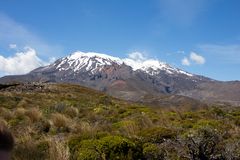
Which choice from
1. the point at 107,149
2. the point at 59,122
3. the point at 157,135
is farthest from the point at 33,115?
the point at 107,149

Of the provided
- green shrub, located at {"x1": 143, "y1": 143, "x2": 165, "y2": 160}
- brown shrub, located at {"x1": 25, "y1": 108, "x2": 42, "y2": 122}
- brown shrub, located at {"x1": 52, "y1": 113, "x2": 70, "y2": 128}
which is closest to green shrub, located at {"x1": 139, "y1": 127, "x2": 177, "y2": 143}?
green shrub, located at {"x1": 143, "y1": 143, "x2": 165, "y2": 160}

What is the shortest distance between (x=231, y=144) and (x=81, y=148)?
3454mm

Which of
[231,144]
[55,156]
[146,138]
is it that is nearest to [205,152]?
[231,144]

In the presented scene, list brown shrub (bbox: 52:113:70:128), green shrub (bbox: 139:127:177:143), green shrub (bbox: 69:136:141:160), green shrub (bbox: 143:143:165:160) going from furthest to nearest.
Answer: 1. brown shrub (bbox: 52:113:70:128)
2. green shrub (bbox: 139:127:177:143)
3. green shrub (bbox: 143:143:165:160)
4. green shrub (bbox: 69:136:141:160)

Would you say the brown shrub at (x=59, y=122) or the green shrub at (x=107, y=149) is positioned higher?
the brown shrub at (x=59, y=122)

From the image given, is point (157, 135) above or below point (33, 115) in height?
below

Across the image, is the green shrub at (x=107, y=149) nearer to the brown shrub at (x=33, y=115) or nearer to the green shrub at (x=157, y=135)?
the green shrub at (x=157, y=135)

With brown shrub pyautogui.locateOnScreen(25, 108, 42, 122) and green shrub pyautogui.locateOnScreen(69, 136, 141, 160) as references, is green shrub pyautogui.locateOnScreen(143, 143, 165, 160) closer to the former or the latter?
green shrub pyautogui.locateOnScreen(69, 136, 141, 160)

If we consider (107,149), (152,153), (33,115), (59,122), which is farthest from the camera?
(33,115)

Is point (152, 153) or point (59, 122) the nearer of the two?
point (152, 153)

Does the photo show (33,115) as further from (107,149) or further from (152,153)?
(107,149)

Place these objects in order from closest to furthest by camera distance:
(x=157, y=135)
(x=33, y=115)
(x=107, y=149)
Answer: (x=107, y=149) → (x=157, y=135) → (x=33, y=115)

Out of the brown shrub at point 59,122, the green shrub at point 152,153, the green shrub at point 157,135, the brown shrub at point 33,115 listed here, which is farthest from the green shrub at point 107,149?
the brown shrub at point 33,115

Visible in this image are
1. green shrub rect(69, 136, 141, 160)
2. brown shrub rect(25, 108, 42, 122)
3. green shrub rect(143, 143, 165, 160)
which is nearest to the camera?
green shrub rect(69, 136, 141, 160)
